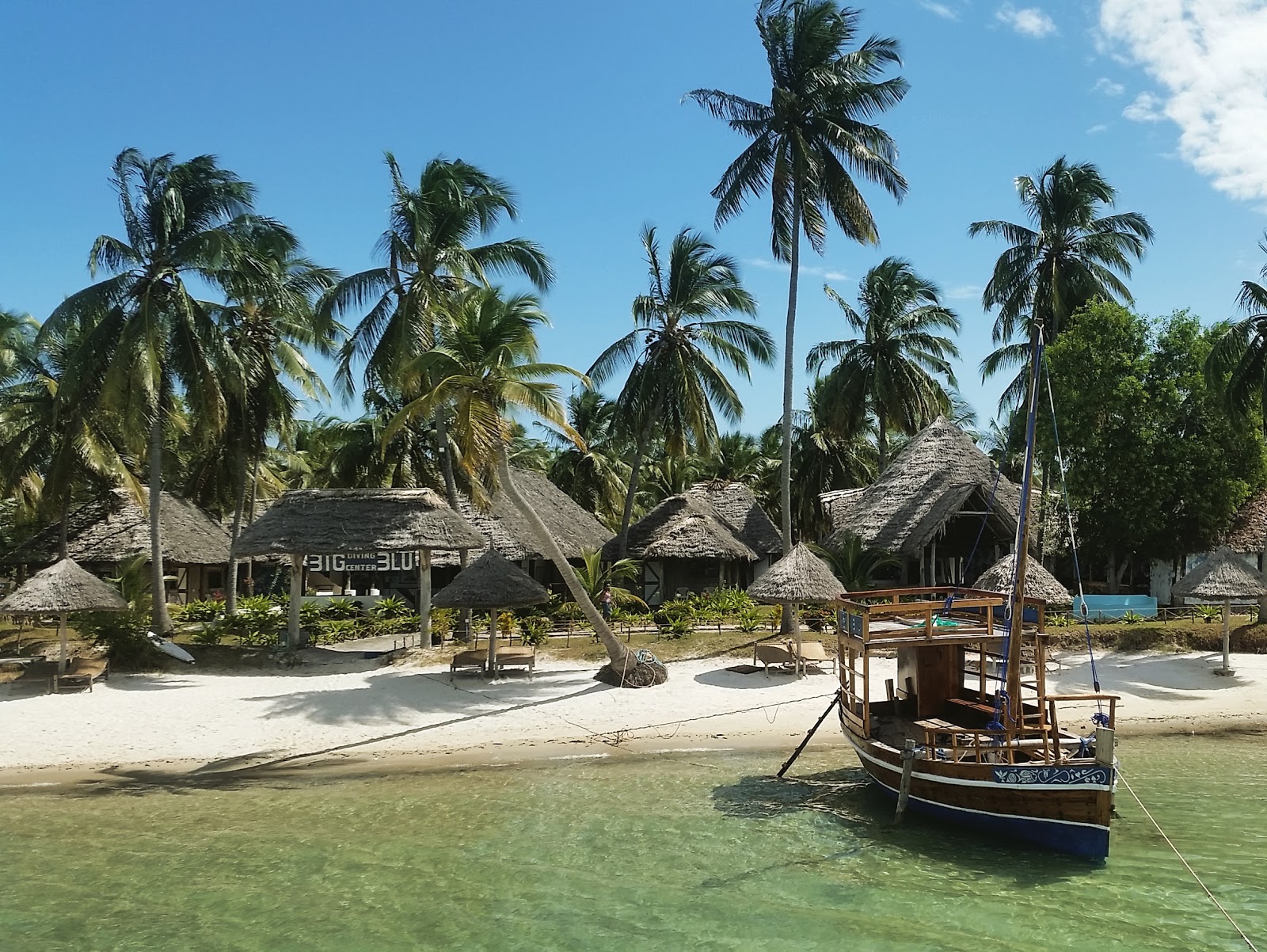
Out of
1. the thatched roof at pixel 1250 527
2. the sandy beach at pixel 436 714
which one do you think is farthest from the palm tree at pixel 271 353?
the thatched roof at pixel 1250 527

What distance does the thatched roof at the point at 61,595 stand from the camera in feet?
51.7

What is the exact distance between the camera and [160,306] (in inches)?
784

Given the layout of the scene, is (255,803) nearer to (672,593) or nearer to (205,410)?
(205,410)

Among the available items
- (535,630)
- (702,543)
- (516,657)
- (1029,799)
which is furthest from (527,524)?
(1029,799)

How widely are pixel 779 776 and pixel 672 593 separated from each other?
51.4 ft

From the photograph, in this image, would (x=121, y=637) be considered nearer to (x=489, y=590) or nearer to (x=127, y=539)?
(x=489, y=590)

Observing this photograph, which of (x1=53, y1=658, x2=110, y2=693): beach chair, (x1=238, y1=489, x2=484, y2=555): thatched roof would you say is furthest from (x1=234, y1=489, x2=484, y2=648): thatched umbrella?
(x1=53, y1=658, x2=110, y2=693): beach chair

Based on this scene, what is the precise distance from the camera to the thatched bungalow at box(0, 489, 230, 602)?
2562cm

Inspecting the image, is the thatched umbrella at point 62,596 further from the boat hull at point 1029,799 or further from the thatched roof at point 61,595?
the boat hull at point 1029,799

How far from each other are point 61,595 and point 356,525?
5366 mm

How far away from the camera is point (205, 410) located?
20438 mm

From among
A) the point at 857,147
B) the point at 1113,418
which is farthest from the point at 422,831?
the point at 1113,418

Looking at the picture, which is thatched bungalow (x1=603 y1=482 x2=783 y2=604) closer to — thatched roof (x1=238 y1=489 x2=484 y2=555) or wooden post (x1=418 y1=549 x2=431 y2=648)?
thatched roof (x1=238 y1=489 x2=484 y2=555)

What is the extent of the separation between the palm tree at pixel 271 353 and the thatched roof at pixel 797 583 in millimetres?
12722
